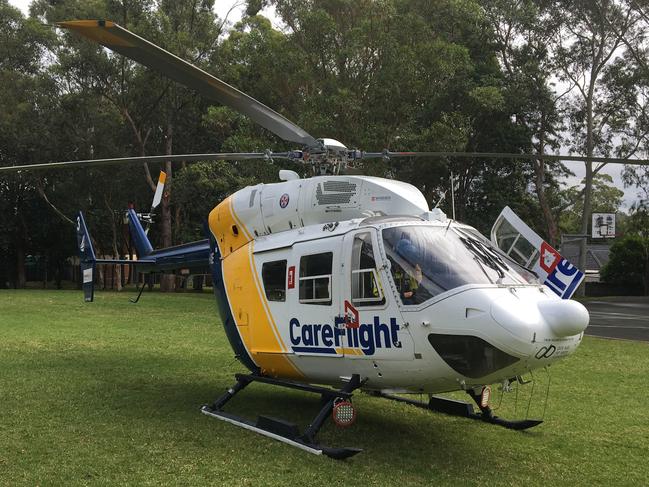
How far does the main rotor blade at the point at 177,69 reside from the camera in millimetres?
4996

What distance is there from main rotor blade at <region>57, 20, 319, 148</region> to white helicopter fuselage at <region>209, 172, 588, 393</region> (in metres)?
0.76

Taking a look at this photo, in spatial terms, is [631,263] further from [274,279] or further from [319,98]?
[274,279]

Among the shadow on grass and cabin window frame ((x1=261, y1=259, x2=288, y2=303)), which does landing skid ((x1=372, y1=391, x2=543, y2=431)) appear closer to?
the shadow on grass

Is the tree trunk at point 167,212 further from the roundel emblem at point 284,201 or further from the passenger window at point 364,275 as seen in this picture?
the passenger window at point 364,275

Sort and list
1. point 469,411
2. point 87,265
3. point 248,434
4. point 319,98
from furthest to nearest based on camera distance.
Answer: 1. point 319,98
2. point 87,265
3. point 469,411
4. point 248,434

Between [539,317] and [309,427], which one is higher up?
[539,317]

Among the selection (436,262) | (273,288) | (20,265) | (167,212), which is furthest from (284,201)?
(20,265)

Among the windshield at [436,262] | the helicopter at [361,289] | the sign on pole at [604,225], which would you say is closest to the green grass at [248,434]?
the helicopter at [361,289]

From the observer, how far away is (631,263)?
4831 centimetres

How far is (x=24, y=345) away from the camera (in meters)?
12.8

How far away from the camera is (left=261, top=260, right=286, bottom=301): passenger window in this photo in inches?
273

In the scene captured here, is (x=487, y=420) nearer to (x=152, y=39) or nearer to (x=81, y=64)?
(x=152, y=39)

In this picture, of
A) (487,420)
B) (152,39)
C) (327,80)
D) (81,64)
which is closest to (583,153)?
(327,80)

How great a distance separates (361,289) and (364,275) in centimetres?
14
